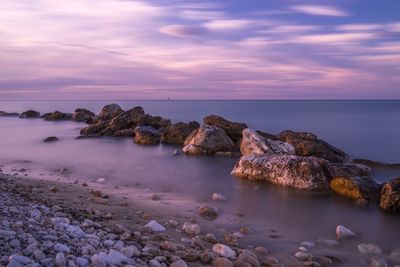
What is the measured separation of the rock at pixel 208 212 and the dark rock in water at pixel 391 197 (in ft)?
10.7

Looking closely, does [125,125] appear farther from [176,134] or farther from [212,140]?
[212,140]

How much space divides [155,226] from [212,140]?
9555 millimetres

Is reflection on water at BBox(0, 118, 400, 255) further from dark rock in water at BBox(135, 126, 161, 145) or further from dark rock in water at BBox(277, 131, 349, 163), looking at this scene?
dark rock in water at BBox(277, 131, 349, 163)

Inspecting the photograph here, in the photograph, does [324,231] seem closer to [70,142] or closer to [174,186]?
[174,186]

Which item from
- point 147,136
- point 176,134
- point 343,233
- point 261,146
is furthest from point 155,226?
point 147,136

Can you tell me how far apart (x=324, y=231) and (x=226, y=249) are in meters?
2.24

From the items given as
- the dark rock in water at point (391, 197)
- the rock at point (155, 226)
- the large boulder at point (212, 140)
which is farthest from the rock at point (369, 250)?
the large boulder at point (212, 140)

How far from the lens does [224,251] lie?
5.55 meters

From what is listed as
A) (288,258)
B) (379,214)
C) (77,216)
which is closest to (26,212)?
(77,216)

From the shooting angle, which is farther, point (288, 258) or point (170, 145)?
point (170, 145)

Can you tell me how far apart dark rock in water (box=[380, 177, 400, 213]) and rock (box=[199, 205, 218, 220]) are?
129 inches

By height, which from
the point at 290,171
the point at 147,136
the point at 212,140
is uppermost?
the point at 212,140

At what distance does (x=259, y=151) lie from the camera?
1358 cm

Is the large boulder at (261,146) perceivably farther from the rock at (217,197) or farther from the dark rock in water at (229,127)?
the rock at (217,197)
